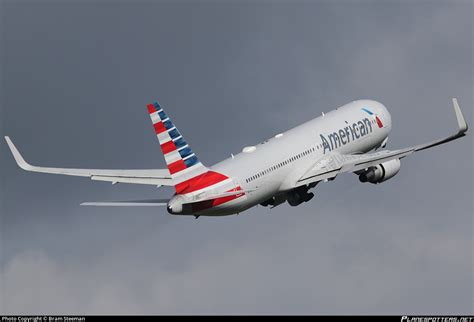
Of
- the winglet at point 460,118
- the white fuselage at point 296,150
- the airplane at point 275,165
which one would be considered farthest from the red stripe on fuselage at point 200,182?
the winglet at point 460,118

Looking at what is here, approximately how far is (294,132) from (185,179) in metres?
13.8

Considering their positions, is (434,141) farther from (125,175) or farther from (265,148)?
(125,175)

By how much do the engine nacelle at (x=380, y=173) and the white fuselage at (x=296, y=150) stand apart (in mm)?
3019

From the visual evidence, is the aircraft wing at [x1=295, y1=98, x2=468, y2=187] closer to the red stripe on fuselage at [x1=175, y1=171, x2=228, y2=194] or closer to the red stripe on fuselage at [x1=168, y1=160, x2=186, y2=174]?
the red stripe on fuselage at [x1=175, y1=171, x2=228, y2=194]

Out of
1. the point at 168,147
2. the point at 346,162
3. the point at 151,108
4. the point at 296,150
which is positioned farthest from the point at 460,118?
the point at 151,108

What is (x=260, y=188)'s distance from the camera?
85500 mm

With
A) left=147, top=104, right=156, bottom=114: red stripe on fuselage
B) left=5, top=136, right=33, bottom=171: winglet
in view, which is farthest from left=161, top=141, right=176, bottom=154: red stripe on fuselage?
Result: left=5, top=136, right=33, bottom=171: winglet

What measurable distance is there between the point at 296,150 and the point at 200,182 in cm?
1084

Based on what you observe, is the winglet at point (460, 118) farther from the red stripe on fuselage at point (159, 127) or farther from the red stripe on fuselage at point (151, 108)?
the red stripe on fuselage at point (151, 108)

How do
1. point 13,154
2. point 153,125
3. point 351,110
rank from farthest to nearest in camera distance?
point 351,110
point 13,154
point 153,125

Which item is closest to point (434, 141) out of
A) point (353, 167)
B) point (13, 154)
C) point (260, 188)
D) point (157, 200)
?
point (353, 167)

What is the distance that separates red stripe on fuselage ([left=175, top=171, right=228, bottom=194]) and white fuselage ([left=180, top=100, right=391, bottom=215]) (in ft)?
2.81

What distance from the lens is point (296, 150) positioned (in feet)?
294

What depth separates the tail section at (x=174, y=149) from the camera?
7888cm
